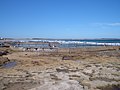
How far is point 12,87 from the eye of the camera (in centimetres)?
1553

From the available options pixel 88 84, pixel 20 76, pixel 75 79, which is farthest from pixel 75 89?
pixel 20 76

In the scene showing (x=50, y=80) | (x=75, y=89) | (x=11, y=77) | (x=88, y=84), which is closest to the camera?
(x=75, y=89)

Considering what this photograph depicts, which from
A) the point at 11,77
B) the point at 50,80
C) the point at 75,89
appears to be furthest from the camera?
the point at 11,77

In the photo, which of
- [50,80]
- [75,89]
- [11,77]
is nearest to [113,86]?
[75,89]

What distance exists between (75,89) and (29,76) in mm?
6069

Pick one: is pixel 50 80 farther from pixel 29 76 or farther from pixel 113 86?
pixel 113 86

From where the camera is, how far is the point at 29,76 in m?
→ 19.2

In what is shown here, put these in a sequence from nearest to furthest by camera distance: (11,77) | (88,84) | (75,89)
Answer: (75,89) → (88,84) → (11,77)

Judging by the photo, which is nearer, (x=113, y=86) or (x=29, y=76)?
(x=113, y=86)

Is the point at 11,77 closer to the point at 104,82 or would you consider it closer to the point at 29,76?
the point at 29,76

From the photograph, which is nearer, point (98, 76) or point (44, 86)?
point (44, 86)

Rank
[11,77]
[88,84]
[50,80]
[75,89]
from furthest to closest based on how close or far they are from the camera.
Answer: [11,77] → [50,80] → [88,84] → [75,89]

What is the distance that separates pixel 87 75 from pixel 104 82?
3.00 meters

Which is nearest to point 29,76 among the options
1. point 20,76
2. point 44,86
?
point 20,76
